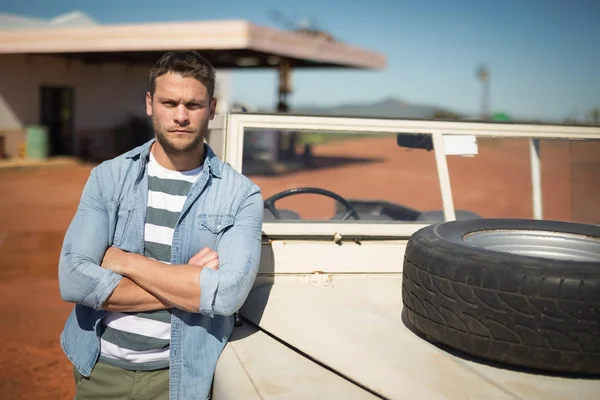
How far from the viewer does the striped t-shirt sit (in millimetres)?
1945

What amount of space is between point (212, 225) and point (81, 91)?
60.6ft

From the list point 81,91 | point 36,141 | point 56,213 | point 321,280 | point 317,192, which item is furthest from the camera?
point 81,91

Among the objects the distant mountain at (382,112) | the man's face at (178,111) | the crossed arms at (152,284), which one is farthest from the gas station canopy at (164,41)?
the crossed arms at (152,284)

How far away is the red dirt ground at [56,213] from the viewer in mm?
3328

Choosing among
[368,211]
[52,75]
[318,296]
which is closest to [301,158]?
[52,75]

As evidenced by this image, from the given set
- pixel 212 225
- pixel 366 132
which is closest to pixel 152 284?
Answer: pixel 212 225

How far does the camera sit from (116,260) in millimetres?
1942

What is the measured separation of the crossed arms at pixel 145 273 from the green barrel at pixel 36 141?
1662 centimetres

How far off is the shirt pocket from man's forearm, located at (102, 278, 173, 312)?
258 millimetres

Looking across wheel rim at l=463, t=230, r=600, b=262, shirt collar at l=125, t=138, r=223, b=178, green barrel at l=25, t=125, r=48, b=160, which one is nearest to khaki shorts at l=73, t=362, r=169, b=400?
shirt collar at l=125, t=138, r=223, b=178

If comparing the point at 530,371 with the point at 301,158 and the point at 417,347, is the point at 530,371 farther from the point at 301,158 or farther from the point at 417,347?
the point at 301,158

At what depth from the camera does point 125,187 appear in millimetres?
2043

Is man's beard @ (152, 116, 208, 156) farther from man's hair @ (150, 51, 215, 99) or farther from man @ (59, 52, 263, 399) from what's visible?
man's hair @ (150, 51, 215, 99)

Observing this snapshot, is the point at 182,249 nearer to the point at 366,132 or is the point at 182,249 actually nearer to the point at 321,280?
the point at 321,280
